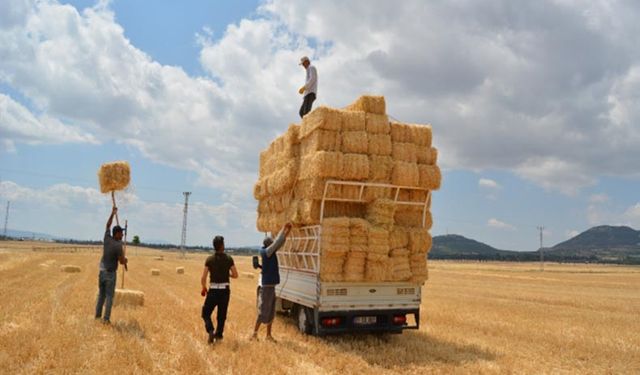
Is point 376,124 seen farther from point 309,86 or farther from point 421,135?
point 309,86

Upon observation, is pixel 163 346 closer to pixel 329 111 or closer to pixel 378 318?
pixel 378 318

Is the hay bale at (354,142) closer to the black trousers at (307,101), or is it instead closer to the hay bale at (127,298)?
the black trousers at (307,101)

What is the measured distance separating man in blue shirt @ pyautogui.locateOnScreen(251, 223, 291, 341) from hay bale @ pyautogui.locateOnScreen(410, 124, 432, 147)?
12.0ft

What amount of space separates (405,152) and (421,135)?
690mm

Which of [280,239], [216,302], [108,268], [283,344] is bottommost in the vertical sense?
[283,344]

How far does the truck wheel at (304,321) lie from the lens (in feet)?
38.5

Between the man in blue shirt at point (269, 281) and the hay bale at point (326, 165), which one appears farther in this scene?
the hay bale at point (326, 165)

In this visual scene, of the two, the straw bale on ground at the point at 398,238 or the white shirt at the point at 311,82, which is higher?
the white shirt at the point at 311,82

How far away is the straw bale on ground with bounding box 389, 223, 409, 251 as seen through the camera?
11602 millimetres

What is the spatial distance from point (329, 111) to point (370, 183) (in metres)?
1.80

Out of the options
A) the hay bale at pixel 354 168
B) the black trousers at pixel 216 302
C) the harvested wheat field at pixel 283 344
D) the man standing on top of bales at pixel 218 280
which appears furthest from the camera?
the hay bale at pixel 354 168

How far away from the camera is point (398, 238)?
38.2 ft

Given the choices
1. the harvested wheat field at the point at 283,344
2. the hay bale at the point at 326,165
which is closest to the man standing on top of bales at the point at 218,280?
the harvested wheat field at the point at 283,344

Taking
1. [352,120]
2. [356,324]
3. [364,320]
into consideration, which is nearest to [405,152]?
[352,120]
